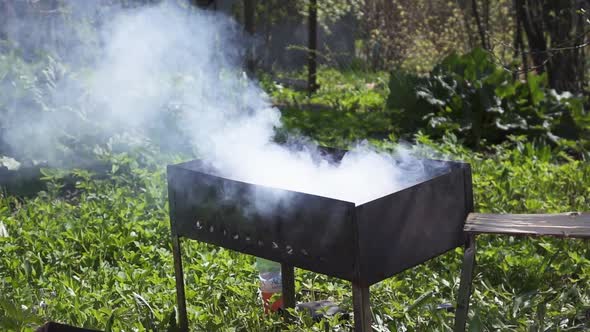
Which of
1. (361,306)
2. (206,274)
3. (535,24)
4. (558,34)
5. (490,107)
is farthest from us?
(535,24)

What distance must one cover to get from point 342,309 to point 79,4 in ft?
15.1

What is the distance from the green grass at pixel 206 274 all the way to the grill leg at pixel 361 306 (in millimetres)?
466

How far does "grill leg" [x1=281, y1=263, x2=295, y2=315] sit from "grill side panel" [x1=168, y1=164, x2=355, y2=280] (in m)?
0.48

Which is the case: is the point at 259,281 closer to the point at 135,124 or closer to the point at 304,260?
the point at 304,260

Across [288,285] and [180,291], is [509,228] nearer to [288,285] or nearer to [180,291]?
[288,285]

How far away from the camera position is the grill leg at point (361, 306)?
269cm

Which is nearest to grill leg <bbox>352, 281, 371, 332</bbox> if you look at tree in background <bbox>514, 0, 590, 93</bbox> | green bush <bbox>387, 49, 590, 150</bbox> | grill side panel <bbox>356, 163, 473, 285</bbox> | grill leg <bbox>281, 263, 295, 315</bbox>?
grill side panel <bbox>356, 163, 473, 285</bbox>

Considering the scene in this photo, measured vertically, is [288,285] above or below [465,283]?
below

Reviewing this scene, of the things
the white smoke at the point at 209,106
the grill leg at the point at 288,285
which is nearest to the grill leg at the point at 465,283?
the white smoke at the point at 209,106

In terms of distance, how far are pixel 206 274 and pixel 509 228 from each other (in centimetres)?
165

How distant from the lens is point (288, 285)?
140 inches

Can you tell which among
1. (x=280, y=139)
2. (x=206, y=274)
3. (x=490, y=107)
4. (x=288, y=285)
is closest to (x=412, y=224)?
(x=288, y=285)

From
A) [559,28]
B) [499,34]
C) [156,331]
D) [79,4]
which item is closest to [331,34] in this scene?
[499,34]

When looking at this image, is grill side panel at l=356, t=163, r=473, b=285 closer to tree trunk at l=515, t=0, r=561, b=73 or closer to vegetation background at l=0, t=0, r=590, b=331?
vegetation background at l=0, t=0, r=590, b=331
